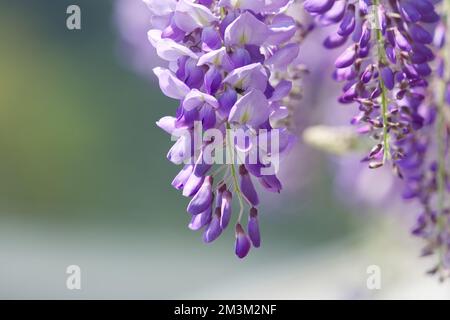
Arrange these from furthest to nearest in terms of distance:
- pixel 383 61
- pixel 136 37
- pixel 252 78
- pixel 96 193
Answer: pixel 96 193 < pixel 136 37 < pixel 383 61 < pixel 252 78

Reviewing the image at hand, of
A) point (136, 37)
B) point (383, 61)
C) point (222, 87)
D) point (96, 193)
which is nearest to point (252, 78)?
point (222, 87)

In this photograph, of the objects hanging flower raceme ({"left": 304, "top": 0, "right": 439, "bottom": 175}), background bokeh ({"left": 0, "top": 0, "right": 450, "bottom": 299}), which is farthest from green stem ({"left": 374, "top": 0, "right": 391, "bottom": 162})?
background bokeh ({"left": 0, "top": 0, "right": 450, "bottom": 299})

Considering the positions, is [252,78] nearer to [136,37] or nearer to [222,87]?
[222,87]

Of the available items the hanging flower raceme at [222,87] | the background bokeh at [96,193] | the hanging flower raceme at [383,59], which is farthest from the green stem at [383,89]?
the background bokeh at [96,193]

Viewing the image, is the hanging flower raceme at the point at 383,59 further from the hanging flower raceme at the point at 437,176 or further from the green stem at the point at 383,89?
the hanging flower raceme at the point at 437,176

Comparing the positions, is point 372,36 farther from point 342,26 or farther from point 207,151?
point 207,151

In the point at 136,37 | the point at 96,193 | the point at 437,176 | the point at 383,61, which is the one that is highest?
the point at 136,37
